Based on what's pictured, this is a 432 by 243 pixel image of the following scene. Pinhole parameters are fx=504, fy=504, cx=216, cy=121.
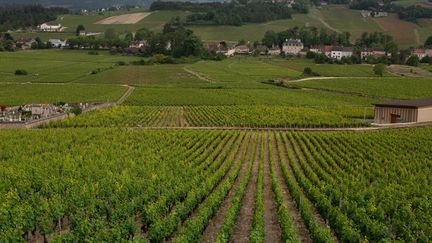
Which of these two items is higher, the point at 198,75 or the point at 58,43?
the point at 58,43

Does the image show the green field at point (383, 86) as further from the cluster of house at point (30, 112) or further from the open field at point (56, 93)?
the cluster of house at point (30, 112)

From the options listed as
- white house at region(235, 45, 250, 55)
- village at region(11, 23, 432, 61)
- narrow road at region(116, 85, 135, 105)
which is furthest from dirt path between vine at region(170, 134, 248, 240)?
white house at region(235, 45, 250, 55)

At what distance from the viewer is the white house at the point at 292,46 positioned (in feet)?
611

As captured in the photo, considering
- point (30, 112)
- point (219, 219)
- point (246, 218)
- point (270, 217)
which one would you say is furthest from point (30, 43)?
point (270, 217)

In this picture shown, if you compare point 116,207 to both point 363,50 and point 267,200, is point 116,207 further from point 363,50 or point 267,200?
point 363,50

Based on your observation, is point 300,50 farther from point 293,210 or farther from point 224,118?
point 293,210

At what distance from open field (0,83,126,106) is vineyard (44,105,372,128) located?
14132 millimetres

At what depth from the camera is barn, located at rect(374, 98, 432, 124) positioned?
188 ft

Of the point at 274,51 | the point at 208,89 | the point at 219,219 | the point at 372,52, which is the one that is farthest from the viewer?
the point at 274,51

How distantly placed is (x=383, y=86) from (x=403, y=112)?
48.2 m

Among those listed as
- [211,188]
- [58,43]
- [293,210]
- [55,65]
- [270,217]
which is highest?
[58,43]

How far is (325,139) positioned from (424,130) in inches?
399

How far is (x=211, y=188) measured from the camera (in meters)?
29.9

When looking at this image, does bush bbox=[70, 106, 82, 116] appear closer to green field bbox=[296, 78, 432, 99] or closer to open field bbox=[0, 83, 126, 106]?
open field bbox=[0, 83, 126, 106]
